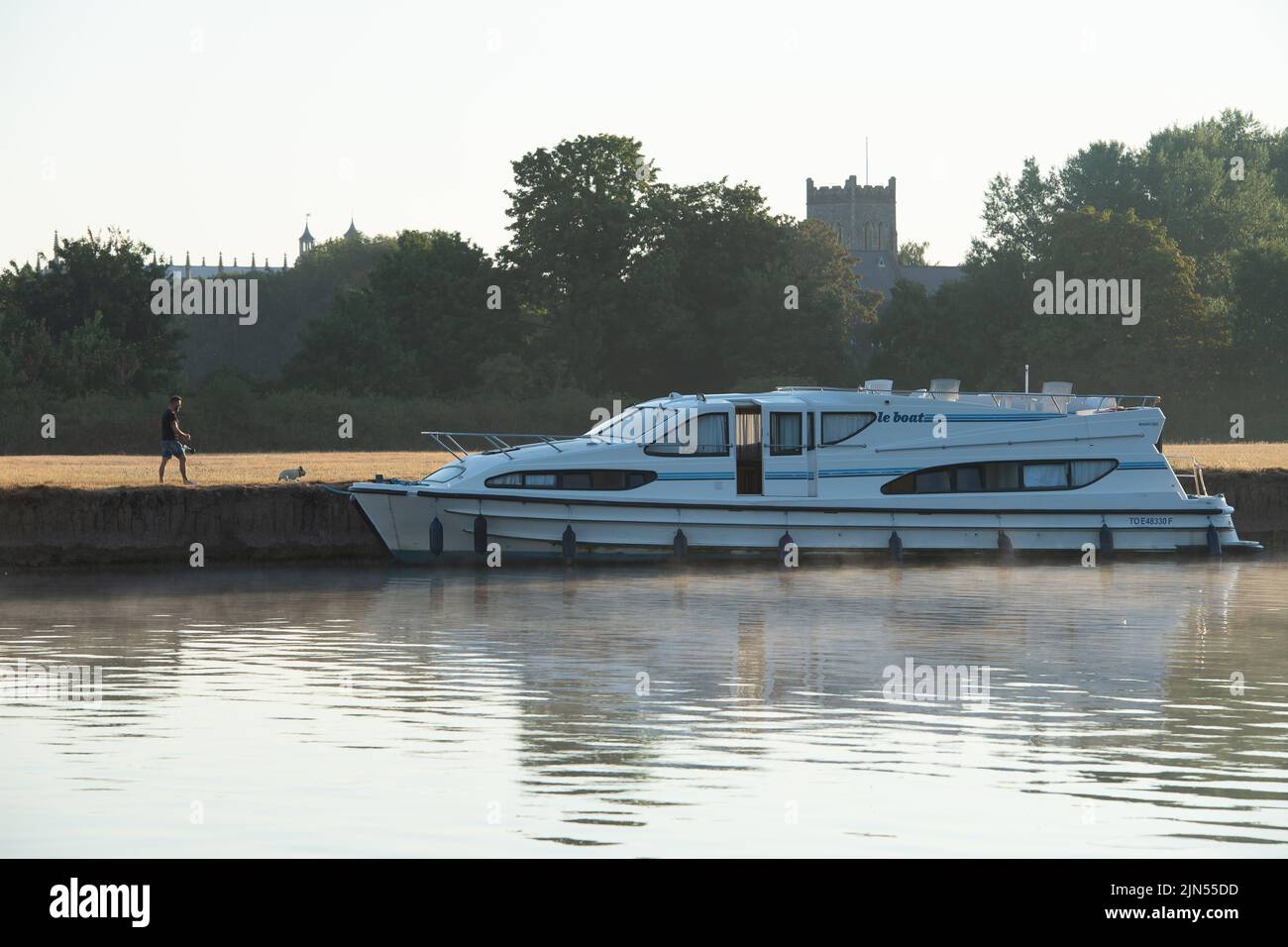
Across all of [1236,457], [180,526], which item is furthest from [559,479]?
[1236,457]

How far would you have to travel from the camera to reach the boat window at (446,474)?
32.0 meters

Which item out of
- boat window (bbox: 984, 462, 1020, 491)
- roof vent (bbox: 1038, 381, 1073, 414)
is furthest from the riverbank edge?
roof vent (bbox: 1038, 381, 1073, 414)

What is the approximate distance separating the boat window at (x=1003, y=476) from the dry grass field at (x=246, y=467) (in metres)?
5.88

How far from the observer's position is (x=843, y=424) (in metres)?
32.8

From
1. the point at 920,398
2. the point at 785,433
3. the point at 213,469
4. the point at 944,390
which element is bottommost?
the point at 213,469

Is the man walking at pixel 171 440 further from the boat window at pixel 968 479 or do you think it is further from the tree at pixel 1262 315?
the tree at pixel 1262 315

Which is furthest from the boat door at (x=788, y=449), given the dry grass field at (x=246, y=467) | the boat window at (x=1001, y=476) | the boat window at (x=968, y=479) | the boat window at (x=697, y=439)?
the dry grass field at (x=246, y=467)

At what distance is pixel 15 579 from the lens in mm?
29000

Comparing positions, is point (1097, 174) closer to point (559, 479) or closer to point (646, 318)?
point (646, 318)

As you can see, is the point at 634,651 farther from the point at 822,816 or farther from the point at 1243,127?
the point at 1243,127

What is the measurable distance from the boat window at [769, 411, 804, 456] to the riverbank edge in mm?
7269

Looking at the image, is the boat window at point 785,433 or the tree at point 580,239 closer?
the boat window at point 785,433

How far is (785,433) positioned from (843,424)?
114 cm
